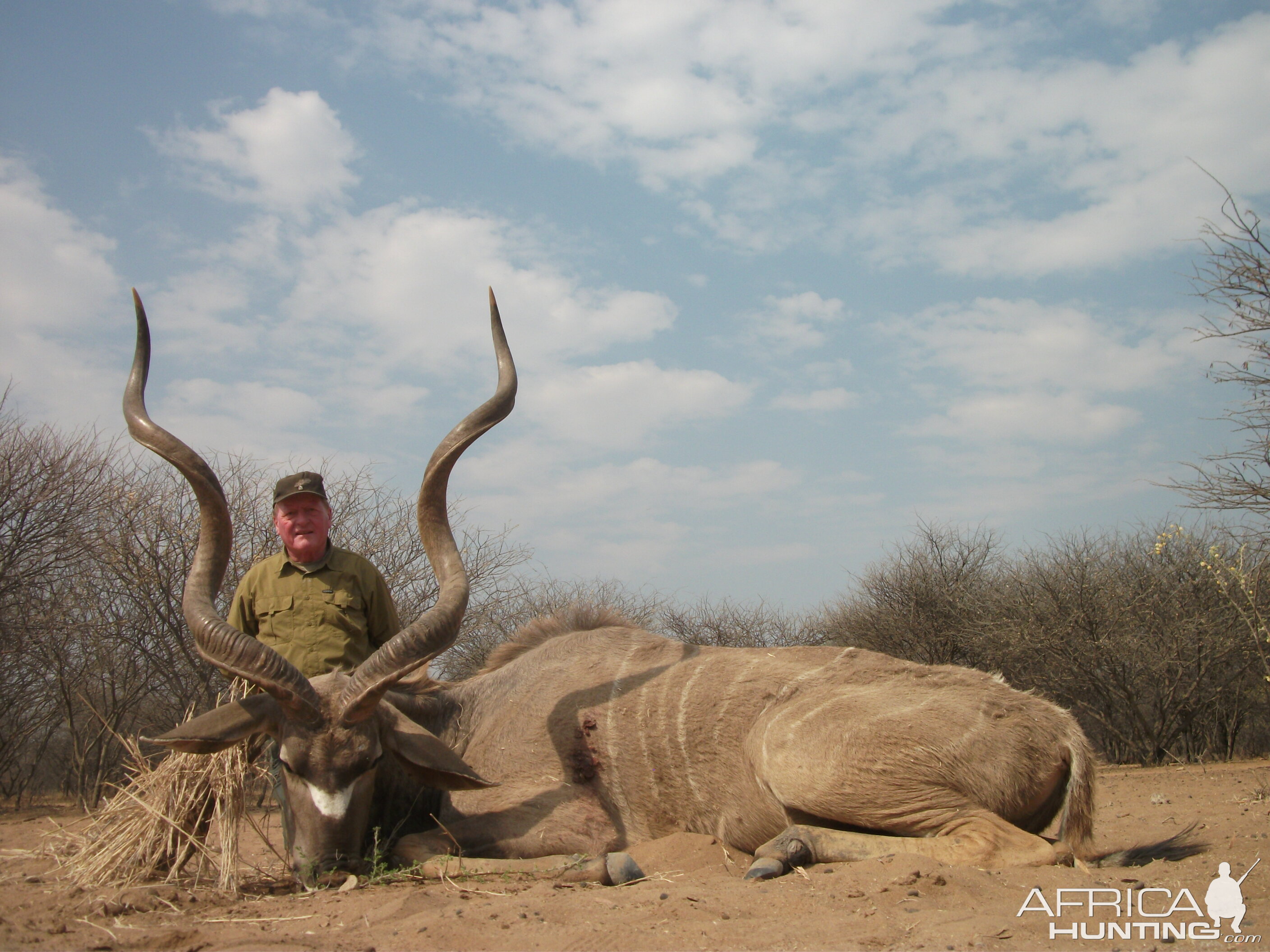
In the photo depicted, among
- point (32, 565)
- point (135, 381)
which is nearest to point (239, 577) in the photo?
point (32, 565)

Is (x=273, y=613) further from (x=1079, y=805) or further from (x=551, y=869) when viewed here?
(x=1079, y=805)

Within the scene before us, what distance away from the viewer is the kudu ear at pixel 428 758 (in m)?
4.40

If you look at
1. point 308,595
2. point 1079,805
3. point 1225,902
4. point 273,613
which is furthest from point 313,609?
point 1225,902

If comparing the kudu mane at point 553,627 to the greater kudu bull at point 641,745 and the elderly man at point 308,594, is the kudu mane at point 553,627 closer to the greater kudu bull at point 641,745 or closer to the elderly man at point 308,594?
the greater kudu bull at point 641,745

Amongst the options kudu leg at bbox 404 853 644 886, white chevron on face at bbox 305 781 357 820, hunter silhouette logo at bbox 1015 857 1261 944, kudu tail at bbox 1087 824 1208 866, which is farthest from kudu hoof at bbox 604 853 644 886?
kudu tail at bbox 1087 824 1208 866

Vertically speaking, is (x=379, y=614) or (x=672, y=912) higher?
(x=379, y=614)

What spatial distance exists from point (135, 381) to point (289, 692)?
2034 mm

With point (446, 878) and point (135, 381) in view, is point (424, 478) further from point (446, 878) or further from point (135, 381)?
point (446, 878)

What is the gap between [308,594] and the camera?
16.3 ft

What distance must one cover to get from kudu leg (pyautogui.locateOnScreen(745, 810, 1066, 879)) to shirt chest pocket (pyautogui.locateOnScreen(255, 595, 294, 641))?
2650 millimetres

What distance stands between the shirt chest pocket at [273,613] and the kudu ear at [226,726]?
643mm

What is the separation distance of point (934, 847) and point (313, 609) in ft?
10.6

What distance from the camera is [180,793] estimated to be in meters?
4.54

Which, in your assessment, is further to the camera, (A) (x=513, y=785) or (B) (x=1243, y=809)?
(B) (x=1243, y=809)
